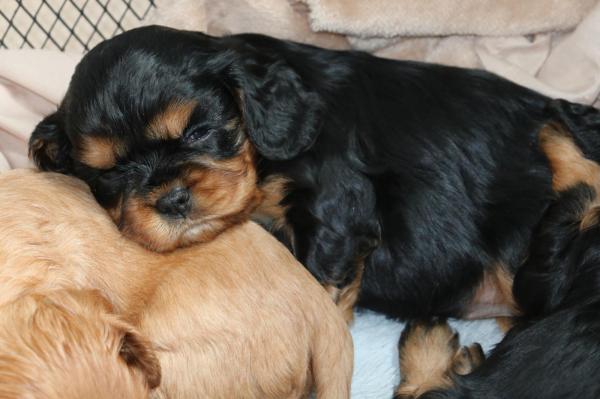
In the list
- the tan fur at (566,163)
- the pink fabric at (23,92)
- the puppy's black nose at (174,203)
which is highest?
the tan fur at (566,163)

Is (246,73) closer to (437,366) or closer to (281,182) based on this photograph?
(281,182)

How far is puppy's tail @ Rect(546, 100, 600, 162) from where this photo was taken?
299 centimetres

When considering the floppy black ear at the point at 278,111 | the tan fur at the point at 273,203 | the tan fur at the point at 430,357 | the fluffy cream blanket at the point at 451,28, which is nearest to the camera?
the floppy black ear at the point at 278,111

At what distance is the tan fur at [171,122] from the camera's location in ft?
8.40

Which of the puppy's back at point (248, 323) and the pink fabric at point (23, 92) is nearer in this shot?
the puppy's back at point (248, 323)

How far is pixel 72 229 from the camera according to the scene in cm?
253

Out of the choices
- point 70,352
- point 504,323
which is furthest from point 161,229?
point 504,323

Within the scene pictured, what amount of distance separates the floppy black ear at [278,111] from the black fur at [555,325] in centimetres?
92

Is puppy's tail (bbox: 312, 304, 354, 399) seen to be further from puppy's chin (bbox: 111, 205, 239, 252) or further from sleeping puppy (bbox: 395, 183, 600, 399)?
puppy's chin (bbox: 111, 205, 239, 252)

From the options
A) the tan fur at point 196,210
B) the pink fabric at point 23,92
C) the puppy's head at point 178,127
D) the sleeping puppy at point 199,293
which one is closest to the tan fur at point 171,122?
the puppy's head at point 178,127

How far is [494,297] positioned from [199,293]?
126 centimetres

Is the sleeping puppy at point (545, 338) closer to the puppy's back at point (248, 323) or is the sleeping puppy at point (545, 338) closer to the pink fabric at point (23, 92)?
the puppy's back at point (248, 323)

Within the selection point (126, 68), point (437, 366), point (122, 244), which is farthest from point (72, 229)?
point (437, 366)

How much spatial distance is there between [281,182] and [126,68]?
2.16 ft
